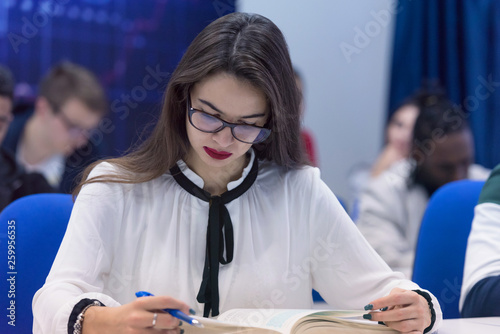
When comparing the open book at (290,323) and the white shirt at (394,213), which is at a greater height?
the open book at (290,323)

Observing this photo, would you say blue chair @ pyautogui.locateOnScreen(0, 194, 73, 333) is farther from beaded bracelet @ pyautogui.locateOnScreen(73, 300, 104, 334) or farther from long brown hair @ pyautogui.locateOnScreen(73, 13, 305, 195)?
beaded bracelet @ pyautogui.locateOnScreen(73, 300, 104, 334)

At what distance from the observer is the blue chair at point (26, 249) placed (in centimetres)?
140

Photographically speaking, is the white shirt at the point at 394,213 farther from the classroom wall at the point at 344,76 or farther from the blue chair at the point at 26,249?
the blue chair at the point at 26,249

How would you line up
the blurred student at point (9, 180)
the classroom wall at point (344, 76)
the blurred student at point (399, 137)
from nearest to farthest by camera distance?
1. the blurred student at point (9, 180)
2. the blurred student at point (399, 137)
3. the classroom wall at point (344, 76)

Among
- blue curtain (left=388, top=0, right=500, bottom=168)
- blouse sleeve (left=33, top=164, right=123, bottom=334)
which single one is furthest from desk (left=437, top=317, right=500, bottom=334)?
blue curtain (left=388, top=0, right=500, bottom=168)

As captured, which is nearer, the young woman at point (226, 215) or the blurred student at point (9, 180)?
the young woman at point (226, 215)

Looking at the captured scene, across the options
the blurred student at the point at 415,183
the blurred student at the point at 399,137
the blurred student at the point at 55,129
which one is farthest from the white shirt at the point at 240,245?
the blurred student at the point at 399,137

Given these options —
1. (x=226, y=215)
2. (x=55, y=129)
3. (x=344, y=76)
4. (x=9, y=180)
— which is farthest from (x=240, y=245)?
(x=344, y=76)

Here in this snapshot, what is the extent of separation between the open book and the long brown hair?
0.43m

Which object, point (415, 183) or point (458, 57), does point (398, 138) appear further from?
point (415, 183)

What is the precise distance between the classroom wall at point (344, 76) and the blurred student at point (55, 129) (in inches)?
59.1

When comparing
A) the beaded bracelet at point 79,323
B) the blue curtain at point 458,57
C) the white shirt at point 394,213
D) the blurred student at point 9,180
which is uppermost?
the blue curtain at point 458,57

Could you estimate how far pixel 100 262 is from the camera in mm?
1299

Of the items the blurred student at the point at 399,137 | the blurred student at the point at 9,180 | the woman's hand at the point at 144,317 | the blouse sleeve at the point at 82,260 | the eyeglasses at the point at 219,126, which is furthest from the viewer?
the blurred student at the point at 399,137
